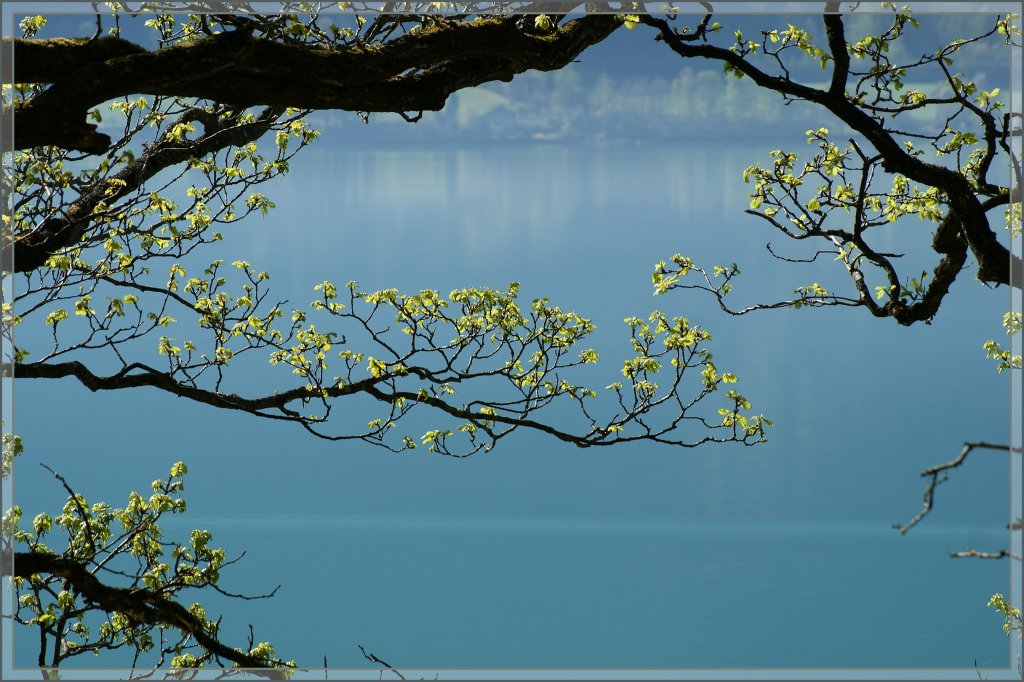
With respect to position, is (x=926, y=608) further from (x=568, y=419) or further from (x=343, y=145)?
(x=343, y=145)

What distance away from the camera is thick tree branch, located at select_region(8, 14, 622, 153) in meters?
1.89

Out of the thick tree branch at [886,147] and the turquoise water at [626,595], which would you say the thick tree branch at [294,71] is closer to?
the thick tree branch at [886,147]

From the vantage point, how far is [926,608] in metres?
7.50

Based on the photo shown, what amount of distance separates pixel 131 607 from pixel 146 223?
1.19 m

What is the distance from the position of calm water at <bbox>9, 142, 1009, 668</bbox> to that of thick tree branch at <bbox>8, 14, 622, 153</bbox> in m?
3.52

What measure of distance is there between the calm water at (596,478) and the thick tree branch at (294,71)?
352cm

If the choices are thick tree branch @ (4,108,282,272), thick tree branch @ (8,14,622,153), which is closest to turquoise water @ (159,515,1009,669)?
thick tree branch @ (4,108,282,272)

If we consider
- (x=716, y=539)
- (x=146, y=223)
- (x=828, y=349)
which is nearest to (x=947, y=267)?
(x=146, y=223)

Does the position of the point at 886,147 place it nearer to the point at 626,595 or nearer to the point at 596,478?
the point at 626,595

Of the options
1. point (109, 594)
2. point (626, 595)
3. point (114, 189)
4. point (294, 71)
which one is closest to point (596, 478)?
point (626, 595)

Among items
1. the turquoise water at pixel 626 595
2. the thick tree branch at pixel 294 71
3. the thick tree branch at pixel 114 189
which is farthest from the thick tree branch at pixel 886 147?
the turquoise water at pixel 626 595

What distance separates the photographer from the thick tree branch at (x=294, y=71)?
1.89m

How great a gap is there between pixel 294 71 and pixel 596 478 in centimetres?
909

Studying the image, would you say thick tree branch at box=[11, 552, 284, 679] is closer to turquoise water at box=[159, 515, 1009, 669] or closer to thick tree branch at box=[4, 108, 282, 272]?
thick tree branch at box=[4, 108, 282, 272]
